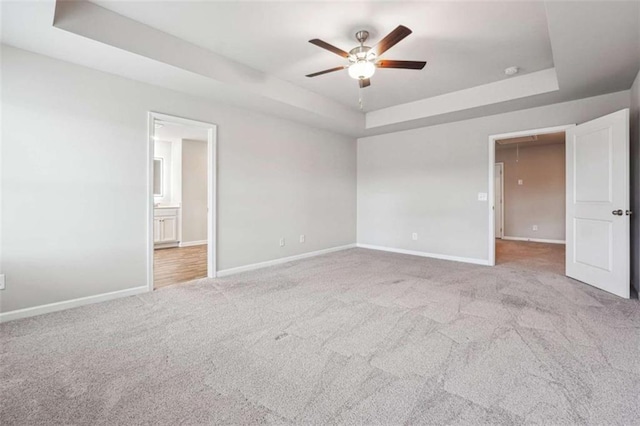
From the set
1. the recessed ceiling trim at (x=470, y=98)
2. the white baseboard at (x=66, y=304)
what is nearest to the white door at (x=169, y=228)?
the white baseboard at (x=66, y=304)

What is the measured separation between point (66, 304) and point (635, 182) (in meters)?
6.34

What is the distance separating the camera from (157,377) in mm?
1784

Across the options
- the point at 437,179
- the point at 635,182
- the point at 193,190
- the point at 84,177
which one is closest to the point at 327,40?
the point at 84,177

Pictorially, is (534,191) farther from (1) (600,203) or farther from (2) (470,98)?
(2) (470,98)

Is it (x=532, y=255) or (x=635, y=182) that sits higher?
(x=635, y=182)

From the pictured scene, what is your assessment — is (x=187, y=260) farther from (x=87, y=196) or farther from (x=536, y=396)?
(x=536, y=396)

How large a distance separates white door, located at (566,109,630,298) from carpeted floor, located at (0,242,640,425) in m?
0.40

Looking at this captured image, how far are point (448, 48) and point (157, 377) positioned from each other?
3.90m

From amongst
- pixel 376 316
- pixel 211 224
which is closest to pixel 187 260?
pixel 211 224

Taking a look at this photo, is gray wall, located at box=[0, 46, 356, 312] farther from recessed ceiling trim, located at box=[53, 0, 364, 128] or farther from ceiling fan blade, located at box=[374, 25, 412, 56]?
ceiling fan blade, located at box=[374, 25, 412, 56]

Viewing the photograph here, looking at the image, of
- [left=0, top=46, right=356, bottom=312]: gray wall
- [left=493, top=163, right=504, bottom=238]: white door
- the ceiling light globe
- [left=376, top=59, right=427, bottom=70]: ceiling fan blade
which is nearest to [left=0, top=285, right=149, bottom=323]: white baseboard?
[left=0, top=46, right=356, bottom=312]: gray wall

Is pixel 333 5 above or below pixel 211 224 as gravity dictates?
above

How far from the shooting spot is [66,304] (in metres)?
2.88

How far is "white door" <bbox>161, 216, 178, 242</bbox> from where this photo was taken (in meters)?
6.53
